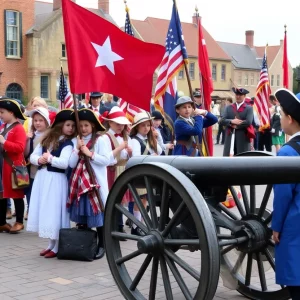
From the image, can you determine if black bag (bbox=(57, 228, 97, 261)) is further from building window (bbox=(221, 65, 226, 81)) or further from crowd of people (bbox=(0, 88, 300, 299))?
building window (bbox=(221, 65, 226, 81))

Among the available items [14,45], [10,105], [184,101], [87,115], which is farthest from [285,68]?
[14,45]

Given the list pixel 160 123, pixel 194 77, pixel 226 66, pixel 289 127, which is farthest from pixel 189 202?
pixel 226 66

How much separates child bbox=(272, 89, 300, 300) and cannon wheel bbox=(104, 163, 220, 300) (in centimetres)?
44

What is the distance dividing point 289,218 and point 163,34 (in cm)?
5401

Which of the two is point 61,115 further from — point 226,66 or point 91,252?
point 226,66

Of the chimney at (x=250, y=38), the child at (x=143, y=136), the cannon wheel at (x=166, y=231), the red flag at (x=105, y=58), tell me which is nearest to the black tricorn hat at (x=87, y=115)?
the red flag at (x=105, y=58)

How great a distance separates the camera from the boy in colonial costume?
11.3 metres

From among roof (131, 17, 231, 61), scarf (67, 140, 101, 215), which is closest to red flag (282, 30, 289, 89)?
scarf (67, 140, 101, 215)

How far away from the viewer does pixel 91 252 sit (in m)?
6.17

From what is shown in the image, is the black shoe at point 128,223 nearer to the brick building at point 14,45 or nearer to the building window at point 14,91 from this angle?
the brick building at point 14,45

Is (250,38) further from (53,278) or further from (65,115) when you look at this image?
(53,278)

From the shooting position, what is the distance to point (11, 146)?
723cm

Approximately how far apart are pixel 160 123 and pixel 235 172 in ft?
21.1

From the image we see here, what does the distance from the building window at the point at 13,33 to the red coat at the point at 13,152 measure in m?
31.3
